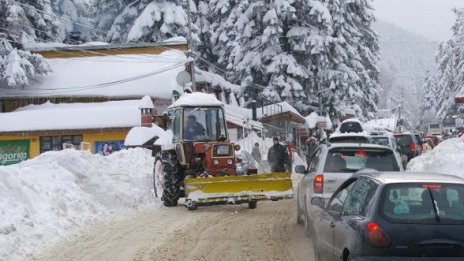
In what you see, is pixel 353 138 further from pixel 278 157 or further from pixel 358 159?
pixel 358 159

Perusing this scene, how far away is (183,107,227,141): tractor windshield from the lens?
694 inches

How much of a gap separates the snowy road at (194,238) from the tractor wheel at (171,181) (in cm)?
111

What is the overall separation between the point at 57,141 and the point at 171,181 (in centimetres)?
2238

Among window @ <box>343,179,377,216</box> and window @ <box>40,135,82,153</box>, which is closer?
window @ <box>343,179,377,216</box>

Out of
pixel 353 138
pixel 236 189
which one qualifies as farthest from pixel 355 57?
pixel 236 189

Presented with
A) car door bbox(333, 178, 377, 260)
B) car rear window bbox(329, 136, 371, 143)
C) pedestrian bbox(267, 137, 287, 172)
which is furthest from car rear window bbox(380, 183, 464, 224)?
pedestrian bbox(267, 137, 287, 172)

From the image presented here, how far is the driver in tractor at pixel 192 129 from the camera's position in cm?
1753

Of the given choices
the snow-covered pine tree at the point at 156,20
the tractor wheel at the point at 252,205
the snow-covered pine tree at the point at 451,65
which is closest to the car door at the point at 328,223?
the tractor wheel at the point at 252,205

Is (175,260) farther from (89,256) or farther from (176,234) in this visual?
(176,234)

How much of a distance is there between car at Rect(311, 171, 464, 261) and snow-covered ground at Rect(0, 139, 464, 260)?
213 inches

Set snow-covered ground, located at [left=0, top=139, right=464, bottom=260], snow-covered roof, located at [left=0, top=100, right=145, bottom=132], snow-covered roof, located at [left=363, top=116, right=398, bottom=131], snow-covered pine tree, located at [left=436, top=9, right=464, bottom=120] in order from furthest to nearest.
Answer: snow-covered pine tree, located at [left=436, top=9, right=464, bottom=120], snow-covered roof, located at [left=363, top=116, right=398, bottom=131], snow-covered roof, located at [left=0, top=100, right=145, bottom=132], snow-covered ground, located at [left=0, top=139, right=464, bottom=260]

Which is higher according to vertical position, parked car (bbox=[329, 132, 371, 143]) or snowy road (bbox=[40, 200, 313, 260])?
parked car (bbox=[329, 132, 371, 143])

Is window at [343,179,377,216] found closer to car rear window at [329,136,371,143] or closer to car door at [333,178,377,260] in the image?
car door at [333,178,377,260]

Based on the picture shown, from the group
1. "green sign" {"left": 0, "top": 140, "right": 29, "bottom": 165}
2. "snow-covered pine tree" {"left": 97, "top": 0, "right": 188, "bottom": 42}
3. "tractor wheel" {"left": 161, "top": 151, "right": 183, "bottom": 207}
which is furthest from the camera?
"snow-covered pine tree" {"left": 97, "top": 0, "right": 188, "bottom": 42}
